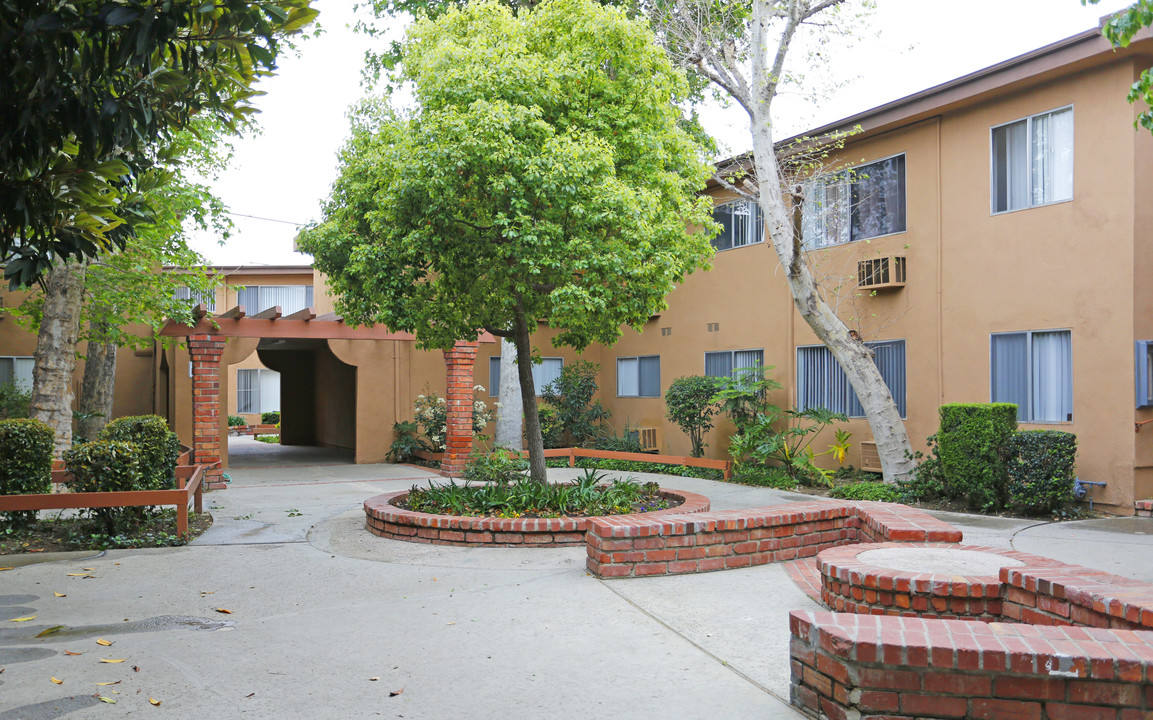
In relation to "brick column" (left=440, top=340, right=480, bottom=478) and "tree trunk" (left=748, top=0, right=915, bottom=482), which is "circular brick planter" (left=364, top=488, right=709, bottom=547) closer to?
"tree trunk" (left=748, top=0, right=915, bottom=482)

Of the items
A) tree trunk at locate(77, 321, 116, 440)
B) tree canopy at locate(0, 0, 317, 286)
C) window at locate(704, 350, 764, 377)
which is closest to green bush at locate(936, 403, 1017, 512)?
window at locate(704, 350, 764, 377)

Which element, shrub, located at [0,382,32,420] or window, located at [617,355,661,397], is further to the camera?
window, located at [617,355,661,397]

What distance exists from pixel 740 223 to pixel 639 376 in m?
4.49

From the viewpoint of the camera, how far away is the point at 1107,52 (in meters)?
10.2

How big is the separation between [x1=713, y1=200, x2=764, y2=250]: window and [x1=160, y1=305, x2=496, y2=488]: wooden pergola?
17.5ft

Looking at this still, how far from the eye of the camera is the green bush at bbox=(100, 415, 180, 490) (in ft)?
30.3

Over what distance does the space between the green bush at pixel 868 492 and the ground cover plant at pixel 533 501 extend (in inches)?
138

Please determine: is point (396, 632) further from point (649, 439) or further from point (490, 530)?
point (649, 439)

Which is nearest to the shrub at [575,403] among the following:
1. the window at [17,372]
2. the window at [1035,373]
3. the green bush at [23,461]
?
the window at [1035,373]

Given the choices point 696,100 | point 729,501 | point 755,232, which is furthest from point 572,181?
point 696,100

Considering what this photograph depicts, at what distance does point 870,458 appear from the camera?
13.4 m

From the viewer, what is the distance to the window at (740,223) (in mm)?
15844

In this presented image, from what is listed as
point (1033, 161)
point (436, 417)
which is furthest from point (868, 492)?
point (436, 417)

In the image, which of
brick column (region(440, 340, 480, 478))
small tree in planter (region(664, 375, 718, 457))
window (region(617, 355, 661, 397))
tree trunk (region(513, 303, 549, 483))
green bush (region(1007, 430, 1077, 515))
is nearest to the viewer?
tree trunk (region(513, 303, 549, 483))
